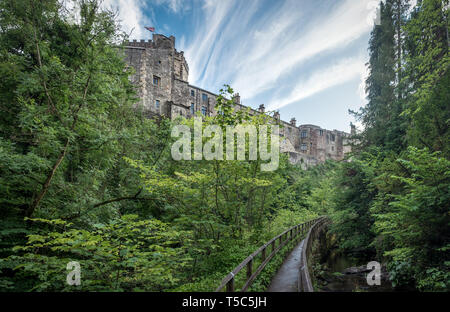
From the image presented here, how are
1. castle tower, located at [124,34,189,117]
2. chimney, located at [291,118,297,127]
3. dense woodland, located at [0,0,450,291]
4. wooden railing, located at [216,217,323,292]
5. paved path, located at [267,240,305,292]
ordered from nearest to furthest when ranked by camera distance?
wooden railing, located at [216,217,323,292], dense woodland, located at [0,0,450,291], paved path, located at [267,240,305,292], castle tower, located at [124,34,189,117], chimney, located at [291,118,297,127]

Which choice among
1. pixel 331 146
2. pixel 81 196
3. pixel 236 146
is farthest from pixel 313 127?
pixel 81 196

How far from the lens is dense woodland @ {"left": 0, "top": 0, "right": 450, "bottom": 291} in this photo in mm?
5230

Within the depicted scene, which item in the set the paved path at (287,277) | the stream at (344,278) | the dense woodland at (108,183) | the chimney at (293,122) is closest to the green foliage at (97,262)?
the dense woodland at (108,183)

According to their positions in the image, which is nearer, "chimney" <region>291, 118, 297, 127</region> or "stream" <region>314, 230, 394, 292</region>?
"stream" <region>314, 230, 394, 292</region>

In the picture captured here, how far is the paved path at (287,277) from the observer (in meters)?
6.02

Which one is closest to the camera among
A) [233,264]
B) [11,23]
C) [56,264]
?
[56,264]

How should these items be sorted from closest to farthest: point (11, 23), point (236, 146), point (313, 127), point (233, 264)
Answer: point (11, 23) → point (233, 264) → point (236, 146) → point (313, 127)

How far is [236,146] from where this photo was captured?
8664 mm

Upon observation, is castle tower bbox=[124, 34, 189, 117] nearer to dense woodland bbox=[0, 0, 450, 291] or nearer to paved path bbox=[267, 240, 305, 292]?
dense woodland bbox=[0, 0, 450, 291]

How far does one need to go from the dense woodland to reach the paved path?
31 centimetres

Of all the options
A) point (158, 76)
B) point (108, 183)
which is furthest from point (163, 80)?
point (108, 183)

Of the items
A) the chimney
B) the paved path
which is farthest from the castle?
→ the chimney
